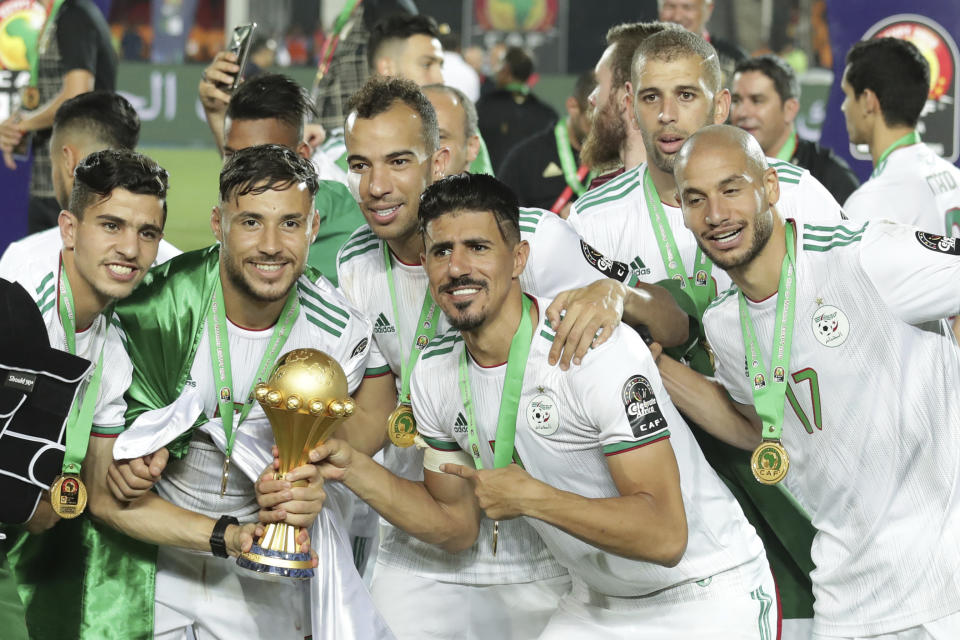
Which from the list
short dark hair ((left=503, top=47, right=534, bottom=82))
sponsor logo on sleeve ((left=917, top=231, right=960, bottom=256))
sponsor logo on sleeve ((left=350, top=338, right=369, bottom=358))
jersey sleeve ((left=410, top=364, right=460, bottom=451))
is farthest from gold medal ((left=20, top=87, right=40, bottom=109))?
sponsor logo on sleeve ((left=917, top=231, right=960, bottom=256))

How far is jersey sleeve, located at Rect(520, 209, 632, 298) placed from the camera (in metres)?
4.42

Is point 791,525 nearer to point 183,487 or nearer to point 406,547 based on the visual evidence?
point 406,547

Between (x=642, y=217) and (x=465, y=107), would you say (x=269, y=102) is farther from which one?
(x=642, y=217)

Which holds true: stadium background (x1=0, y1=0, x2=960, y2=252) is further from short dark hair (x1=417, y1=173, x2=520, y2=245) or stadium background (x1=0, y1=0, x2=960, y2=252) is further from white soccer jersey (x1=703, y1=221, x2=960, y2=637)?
white soccer jersey (x1=703, y1=221, x2=960, y2=637)

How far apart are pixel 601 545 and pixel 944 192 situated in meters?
3.78

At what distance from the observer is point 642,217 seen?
4723 millimetres

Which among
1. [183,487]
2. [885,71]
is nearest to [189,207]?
[885,71]

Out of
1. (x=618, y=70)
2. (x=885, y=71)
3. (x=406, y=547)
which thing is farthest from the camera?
(x=885, y=71)

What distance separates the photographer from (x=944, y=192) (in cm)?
648

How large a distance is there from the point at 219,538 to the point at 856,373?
2.05 meters

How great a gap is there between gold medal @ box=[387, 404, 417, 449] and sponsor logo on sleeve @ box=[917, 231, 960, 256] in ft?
5.73

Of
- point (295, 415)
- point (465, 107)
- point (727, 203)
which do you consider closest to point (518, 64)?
point (465, 107)

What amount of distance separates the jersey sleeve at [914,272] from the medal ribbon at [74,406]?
7.89ft

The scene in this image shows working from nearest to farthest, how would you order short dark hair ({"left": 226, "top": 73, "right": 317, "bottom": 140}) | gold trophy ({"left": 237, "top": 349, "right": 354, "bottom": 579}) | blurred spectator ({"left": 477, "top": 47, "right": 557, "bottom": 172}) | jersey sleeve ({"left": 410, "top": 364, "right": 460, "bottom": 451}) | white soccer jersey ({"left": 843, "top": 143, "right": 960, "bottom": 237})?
gold trophy ({"left": 237, "top": 349, "right": 354, "bottom": 579}), jersey sleeve ({"left": 410, "top": 364, "right": 460, "bottom": 451}), short dark hair ({"left": 226, "top": 73, "right": 317, "bottom": 140}), white soccer jersey ({"left": 843, "top": 143, "right": 960, "bottom": 237}), blurred spectator ({"left": 477, "top": 47, "right": 557, "bottom": 172})
